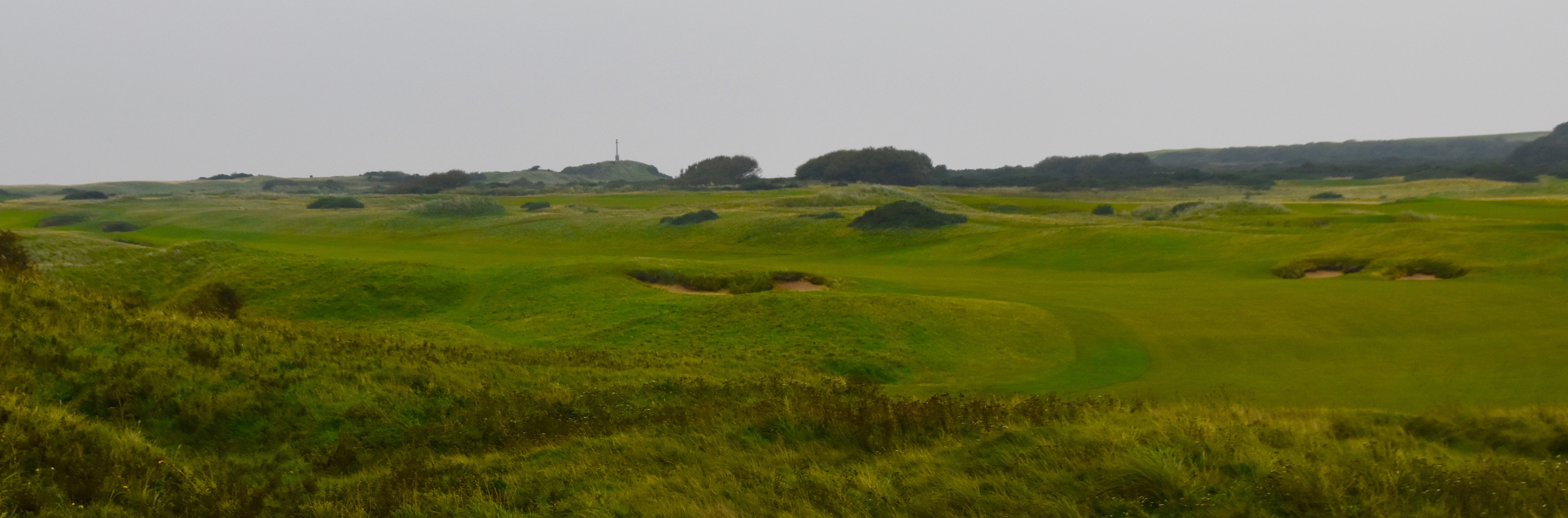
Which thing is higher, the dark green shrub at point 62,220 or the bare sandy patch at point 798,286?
the dark green shrub at point 62,220

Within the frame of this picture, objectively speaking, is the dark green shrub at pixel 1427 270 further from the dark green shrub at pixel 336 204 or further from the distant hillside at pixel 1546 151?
the distant hillside at pixel 1546 151

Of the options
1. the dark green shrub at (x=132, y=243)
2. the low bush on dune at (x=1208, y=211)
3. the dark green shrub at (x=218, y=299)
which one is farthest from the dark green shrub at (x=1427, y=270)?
the dark green shrub at (x=132, y=243)

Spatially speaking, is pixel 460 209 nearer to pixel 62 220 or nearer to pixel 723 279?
pixel 62 220

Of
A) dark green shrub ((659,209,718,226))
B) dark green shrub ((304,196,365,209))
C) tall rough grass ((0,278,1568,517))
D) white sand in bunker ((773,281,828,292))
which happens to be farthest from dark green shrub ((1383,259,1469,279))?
dark green shrub ((304,196,365,209))

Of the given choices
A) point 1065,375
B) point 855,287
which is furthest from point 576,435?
point 855,287

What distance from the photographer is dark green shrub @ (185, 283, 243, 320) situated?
24.6 m

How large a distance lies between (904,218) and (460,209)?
33948 mm

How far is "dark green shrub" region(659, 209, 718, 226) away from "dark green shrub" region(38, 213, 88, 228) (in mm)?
39641

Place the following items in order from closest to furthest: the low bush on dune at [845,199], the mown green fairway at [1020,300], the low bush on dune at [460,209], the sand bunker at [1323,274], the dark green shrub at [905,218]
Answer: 1. the mown green fairway at [1020,300]
2. the sand bunker at [1323,274]
3. the dark green shrub at [905,218]
4. the low bush on dune at [460,209]
5. the low bush on dune at [845,199]

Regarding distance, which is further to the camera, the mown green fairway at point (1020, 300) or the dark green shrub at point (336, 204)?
the dark green shrub at point (336, 204)

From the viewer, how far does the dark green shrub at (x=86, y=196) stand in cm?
9688

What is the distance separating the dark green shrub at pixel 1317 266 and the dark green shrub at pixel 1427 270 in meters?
1.36

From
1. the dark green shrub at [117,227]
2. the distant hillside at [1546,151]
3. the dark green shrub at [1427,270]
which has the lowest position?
the dark green shrub at [1427,270]

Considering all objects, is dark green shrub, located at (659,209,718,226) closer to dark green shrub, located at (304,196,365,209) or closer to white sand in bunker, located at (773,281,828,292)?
white sand in bunker, located at (773,281,828,292)
